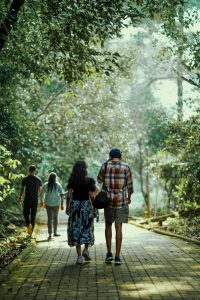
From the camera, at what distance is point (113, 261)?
1038cm

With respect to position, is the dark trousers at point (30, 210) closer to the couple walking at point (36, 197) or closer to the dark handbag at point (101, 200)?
the couple walking at point (36, 197)

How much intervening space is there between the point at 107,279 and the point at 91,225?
210cm

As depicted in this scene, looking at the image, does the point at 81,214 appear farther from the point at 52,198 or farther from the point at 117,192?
the point at 52,198

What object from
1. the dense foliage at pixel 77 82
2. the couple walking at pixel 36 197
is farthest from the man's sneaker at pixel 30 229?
the dense foliage at pixel 77 82

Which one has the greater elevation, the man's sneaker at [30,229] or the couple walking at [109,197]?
the couple walking at [109,197]

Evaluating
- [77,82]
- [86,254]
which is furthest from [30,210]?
[86,254]

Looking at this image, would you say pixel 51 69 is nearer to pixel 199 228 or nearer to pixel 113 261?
pixel 113 261

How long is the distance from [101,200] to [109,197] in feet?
0.84

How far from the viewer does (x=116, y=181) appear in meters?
9.99

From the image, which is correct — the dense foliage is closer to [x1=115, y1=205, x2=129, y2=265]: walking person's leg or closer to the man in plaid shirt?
the man in plaid shirt

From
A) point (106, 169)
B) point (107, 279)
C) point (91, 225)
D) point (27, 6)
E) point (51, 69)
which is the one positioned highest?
point (27, 6)

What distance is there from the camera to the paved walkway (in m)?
7.26

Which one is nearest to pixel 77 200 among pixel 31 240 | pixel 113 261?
pixel 113 261

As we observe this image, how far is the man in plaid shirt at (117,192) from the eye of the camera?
32.5 ft
